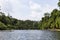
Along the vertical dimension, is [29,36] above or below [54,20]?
below

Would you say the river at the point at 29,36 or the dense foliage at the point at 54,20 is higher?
the dense foliage at the point at 54,20

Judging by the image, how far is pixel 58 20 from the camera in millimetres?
106250

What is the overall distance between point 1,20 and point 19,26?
154 feet

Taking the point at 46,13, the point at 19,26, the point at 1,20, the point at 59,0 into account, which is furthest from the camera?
the point at 19,26

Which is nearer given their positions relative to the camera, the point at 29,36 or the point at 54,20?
the point at 29,36

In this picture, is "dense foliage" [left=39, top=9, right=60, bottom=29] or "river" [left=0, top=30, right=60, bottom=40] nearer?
"river" [left=0, top=30, right=60, bottom=40]

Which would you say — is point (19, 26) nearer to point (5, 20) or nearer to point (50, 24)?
point (5, 20)

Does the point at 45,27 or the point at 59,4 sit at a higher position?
the point at 59,4

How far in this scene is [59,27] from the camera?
10719 cm

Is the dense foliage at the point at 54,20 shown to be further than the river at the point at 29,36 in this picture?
Yes

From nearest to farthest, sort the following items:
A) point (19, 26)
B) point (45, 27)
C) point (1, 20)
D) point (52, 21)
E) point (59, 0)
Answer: point (59, 0) < point (52, 21) < point (45, 27) < point (1, 20) < point (19, 26)

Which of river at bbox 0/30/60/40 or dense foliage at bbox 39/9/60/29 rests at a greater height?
dense foliage at bbox 39/9/60/29

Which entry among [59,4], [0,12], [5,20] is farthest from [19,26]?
[59,4]

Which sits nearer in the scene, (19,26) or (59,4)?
(59,4)
